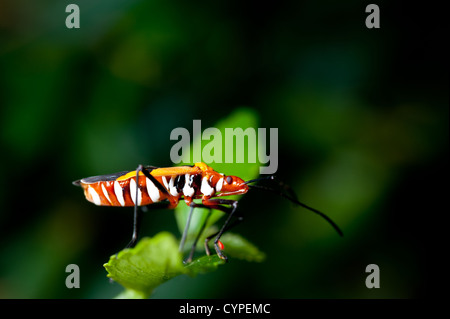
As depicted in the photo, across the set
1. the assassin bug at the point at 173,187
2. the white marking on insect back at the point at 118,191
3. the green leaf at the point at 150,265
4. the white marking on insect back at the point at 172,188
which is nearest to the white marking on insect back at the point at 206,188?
the assassin bug at the point at 173,187

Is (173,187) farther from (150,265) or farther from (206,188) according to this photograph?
(150,265)

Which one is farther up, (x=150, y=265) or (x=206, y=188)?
(x=206, y=188)

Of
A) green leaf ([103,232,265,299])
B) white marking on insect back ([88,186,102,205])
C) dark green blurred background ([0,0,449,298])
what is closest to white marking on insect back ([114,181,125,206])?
white marking on insect back ([88,186,102,205])

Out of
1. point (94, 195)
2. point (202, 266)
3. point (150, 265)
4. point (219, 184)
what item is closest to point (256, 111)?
point (219, 184)

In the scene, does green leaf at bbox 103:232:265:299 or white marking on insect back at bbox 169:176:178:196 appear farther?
white marking on insect back at bbox 169:176:178:196

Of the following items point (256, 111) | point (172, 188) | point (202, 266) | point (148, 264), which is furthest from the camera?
point (256, 111)

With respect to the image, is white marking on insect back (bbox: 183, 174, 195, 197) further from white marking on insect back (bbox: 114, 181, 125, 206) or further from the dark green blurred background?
the dark green blurred background

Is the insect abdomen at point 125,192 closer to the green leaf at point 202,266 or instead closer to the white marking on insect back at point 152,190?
the white marking on insect back at point 152,190

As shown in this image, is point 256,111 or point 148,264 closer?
point 148,264
